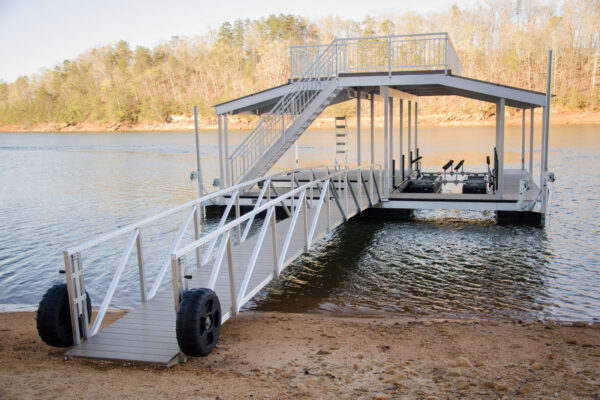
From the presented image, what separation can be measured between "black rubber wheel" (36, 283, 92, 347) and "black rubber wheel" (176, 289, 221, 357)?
1.18 metres

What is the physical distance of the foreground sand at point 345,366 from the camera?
4.54m

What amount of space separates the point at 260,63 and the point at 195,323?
101 m

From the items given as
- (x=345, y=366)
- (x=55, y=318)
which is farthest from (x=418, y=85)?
(x=55, y=318)

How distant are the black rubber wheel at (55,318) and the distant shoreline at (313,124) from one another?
5855cm

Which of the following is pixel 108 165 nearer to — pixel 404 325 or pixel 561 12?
pixel 404 325

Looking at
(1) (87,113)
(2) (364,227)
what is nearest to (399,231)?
(2) (364,227)

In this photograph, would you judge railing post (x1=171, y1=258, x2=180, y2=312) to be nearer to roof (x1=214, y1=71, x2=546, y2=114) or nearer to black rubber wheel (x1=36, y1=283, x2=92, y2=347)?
black rubber wheel (x1=36, y1=283, x2=92, y2=347)

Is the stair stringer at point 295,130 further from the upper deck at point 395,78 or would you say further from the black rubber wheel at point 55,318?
the black rubber wheel at point 55,318

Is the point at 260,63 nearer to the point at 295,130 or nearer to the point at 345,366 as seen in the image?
the point at 295,130

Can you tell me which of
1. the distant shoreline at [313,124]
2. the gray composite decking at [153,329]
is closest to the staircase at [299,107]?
the gray composite decking at [153,329]

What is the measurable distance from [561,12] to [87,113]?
305 ft

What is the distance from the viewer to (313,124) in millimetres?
74750

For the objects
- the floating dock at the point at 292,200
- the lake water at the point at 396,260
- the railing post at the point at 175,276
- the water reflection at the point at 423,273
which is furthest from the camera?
the lake water at the point at 396,260

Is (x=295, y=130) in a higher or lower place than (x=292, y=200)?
higher
